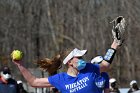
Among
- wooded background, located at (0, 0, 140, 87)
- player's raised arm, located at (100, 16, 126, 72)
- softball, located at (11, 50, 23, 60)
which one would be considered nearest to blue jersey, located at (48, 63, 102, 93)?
player's raised arm, located at (100, 16, 126, 72)

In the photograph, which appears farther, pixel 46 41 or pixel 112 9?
pixel 46 41

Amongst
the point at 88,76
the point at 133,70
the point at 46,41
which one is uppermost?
the point at 46,41

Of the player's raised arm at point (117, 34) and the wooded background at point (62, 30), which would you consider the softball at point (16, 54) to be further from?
the wooded background at point (62, 30)

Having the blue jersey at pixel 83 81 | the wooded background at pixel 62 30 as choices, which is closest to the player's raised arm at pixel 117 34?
the blue jersey at pixel 83 81

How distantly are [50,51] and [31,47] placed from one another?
5.22ft

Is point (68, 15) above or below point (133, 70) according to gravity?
above

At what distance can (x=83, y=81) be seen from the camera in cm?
806

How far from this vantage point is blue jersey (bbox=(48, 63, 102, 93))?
8016mm

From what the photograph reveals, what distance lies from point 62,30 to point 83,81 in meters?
37.4

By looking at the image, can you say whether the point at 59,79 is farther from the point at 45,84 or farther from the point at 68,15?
the point at 68,15

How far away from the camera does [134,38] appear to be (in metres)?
42.1

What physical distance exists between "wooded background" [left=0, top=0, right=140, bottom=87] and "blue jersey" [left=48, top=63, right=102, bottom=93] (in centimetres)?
3395

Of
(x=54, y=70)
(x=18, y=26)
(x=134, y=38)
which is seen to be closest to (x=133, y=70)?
(x=134, y=38)

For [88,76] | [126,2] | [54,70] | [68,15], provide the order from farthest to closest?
[68,15], [126,2], [54,70], [88,76]
